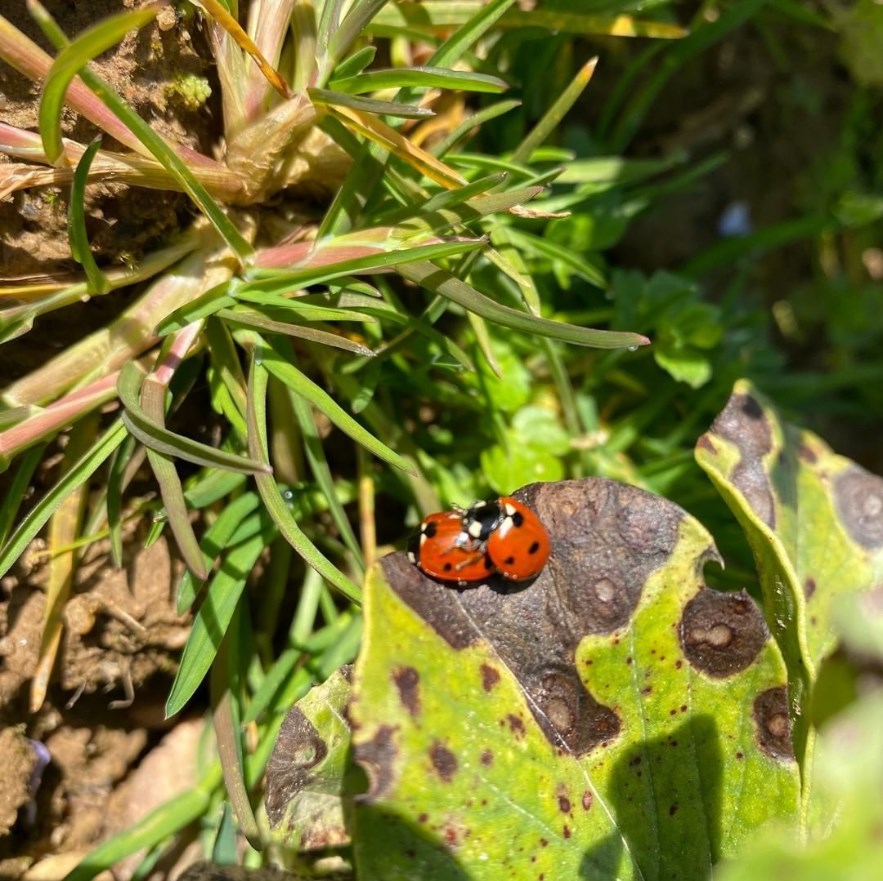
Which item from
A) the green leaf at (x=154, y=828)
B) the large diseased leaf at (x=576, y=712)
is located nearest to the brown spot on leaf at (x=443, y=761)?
the large diseased leaf at (x=576, y=712)

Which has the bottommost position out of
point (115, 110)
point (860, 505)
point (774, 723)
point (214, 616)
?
point (860, 505)

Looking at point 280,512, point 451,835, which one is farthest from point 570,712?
point 280,512

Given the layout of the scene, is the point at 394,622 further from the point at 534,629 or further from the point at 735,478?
the point at 735,478

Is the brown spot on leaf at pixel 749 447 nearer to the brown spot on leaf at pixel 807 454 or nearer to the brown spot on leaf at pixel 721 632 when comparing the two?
the brown spot on leaf at pixel 807 454

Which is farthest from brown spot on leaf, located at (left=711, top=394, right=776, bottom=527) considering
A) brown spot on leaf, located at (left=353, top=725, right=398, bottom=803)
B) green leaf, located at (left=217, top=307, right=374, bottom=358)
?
brown spot on leaf, located at (left=353, top=725, right=398, bottom=803)

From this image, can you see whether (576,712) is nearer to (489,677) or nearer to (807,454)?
(489,677)

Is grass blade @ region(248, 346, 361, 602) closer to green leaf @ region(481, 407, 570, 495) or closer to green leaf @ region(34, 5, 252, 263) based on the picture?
green leaf @ region(34, 5, 252, 263)
